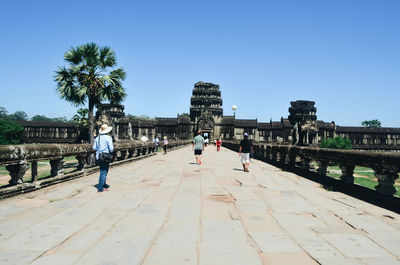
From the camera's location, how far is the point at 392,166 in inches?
222

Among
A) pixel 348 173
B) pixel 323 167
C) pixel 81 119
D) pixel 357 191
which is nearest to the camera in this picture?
pixel 357 191

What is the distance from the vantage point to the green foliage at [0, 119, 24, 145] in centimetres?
4752

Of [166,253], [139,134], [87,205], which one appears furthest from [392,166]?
[139,134]

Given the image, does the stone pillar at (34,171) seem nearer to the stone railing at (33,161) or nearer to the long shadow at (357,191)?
the stone railing at (33,161)

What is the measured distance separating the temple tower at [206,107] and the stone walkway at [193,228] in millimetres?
60093

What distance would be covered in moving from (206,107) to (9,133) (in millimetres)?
39347

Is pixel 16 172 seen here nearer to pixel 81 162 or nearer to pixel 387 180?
pixel 81 162

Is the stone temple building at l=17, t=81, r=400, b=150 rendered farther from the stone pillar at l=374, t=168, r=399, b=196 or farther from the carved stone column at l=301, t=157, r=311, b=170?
the stone pillar at l=374, t=168, r=399, b=196

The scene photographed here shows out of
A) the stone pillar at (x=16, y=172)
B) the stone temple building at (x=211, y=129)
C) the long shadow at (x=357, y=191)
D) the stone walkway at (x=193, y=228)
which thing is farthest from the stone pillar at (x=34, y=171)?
the stone temple building at (x=211, y=129)

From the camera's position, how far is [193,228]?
4035 mm

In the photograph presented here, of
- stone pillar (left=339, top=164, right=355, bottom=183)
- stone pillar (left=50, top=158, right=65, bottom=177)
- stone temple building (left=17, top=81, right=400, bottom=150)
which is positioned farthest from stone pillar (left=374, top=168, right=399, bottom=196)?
stone temple building (left=17, top=81, right=400, bottom=150)

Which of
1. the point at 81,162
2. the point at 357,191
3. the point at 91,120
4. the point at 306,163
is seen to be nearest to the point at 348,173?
the point at 357,191

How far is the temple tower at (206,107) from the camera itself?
66875 mm

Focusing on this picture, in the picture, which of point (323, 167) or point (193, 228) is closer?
point (193, 228)
